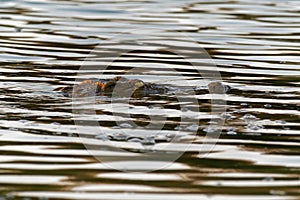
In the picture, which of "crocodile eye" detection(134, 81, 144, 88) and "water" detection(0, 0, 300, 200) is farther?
"crocodile eye" detection(134, 81, 144, 88)

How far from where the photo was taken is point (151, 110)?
8.70 metres

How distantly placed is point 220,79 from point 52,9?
7.21 m

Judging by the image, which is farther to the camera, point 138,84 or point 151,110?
point 138,84

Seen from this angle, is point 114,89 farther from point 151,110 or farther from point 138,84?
point 151,110

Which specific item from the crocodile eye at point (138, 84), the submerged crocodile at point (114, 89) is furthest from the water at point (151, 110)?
the crocodile eye at point (138, 84)

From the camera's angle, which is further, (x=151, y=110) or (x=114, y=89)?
(x=114, y=89)

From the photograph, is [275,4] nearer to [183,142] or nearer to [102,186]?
[183,142]

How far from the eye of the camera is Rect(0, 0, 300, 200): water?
6.38 m

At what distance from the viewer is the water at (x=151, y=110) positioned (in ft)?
20.9

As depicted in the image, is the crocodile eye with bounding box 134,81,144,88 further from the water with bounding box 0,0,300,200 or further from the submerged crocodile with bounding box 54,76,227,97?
the water with bounding box 0,0,300,200

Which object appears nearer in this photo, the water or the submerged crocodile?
the water

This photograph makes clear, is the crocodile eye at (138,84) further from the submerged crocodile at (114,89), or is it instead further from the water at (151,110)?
the water at (151,110)

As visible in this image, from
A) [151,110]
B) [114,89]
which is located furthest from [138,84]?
[151,110]

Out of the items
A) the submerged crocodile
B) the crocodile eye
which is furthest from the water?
the crocodile eye
